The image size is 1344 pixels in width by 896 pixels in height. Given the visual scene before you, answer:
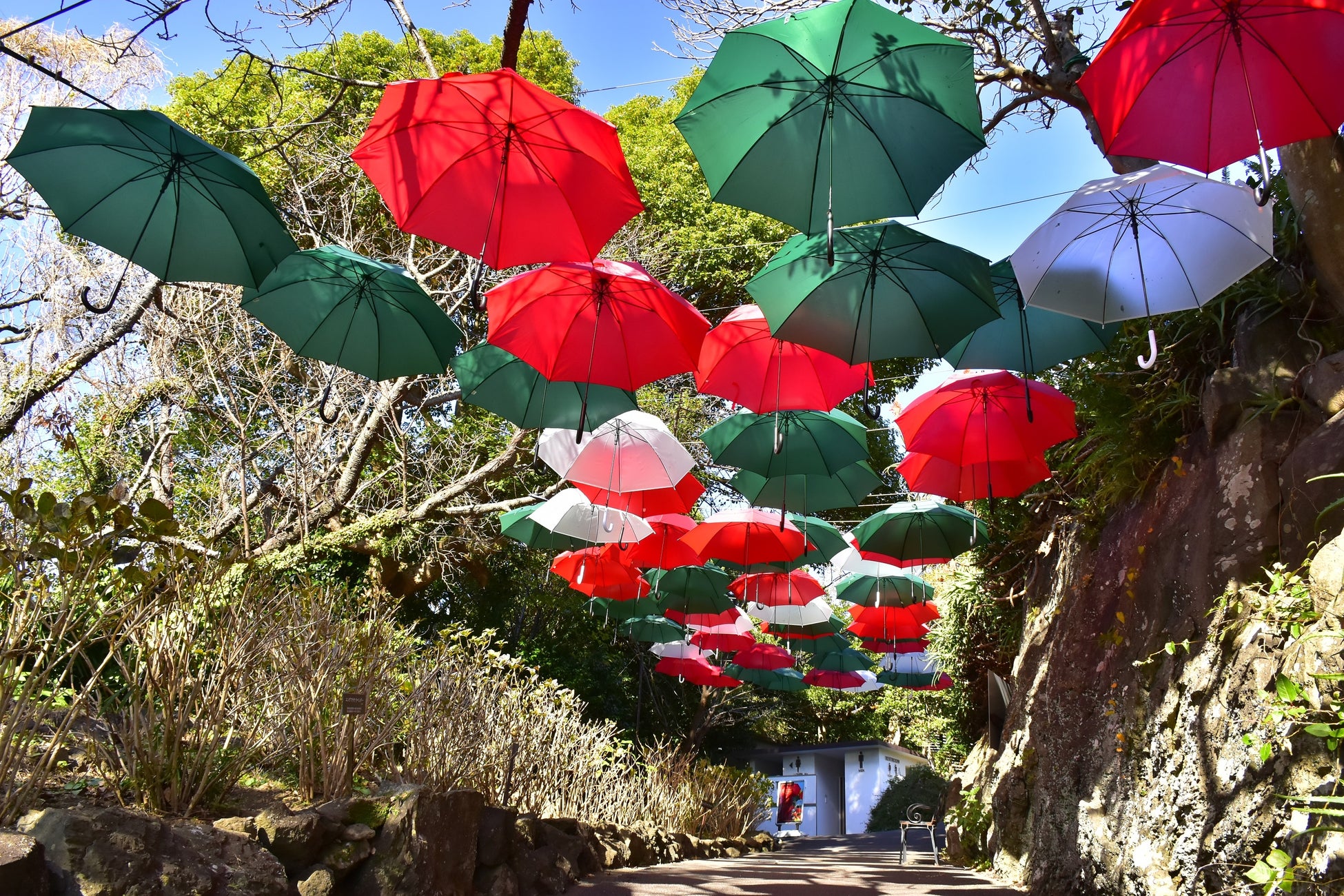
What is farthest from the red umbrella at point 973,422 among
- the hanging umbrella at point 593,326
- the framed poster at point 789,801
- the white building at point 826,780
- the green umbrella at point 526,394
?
the framed poster at point 789,801

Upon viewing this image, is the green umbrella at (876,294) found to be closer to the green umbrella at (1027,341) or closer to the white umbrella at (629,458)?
the green umbrella at (1027,341)

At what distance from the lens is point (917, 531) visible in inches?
361

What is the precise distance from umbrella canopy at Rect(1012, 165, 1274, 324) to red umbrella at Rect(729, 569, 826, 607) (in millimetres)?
6961

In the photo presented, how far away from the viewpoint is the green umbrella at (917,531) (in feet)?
29.9

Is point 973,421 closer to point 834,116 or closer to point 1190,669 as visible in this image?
point 1190,669

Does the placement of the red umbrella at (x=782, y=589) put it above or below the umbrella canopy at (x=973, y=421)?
below

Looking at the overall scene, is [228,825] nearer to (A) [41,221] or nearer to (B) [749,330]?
(B) [749,330]

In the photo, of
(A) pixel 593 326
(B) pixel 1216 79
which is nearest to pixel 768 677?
(A) pixel 593 326

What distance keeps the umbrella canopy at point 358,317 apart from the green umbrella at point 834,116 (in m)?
2.21

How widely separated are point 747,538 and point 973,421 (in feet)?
9.57

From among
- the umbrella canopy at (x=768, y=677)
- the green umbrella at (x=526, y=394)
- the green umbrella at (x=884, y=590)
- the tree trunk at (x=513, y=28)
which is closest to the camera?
the tree trunk at (x=513, y=28)

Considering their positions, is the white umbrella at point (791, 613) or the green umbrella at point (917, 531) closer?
the green umbrella at point (917, 531)

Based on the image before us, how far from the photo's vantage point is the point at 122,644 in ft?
15.2

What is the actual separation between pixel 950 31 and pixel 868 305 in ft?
14.3
